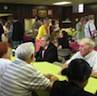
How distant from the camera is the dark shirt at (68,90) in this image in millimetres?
1677

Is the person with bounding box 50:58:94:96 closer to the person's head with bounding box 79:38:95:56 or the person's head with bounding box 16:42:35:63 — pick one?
the person's head with bounding box 16:42:35:63

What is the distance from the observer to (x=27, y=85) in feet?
6.81

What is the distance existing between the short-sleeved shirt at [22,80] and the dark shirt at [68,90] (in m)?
0.24

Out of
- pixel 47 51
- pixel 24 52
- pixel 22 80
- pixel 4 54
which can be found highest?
pixel 24 52

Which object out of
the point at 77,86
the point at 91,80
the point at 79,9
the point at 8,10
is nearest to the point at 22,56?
the point at 77,86

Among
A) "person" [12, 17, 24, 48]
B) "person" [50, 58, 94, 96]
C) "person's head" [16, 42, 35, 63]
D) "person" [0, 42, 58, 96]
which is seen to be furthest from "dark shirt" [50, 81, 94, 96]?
"person" [12, 17, 24, 48]

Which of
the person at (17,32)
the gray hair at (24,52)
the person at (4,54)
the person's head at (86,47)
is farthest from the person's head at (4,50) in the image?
the person at (17,32)

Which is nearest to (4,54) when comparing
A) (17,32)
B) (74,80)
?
(74,80)

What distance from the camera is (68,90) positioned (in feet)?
5.68

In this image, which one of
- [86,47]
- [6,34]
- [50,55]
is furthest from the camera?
[6,34]

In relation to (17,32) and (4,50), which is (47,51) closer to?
(4,50)

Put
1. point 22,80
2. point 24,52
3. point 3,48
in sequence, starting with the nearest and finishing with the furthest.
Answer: point 22,80, point 24,52, point 3,48

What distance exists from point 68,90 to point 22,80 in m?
0.52

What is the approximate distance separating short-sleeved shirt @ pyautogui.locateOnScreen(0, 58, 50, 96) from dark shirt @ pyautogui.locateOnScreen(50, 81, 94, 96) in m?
0.24
